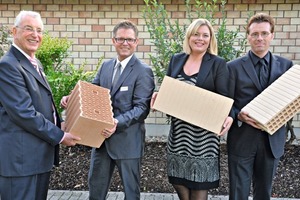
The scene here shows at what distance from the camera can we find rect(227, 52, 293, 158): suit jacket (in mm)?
3035

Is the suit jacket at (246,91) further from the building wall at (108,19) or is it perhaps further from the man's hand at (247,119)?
the building wall at (108,19)

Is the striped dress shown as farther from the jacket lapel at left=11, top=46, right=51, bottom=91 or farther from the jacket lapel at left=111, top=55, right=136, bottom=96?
the jacket lapel at left=11, top=46, right=51, bottom=91

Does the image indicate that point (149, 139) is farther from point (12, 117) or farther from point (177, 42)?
point (12, 117)

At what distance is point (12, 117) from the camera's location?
8.20 feet

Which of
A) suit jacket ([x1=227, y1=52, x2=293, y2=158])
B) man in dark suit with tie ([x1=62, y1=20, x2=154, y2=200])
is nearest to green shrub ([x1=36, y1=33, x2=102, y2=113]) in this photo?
man in dark suit with tie ([x1=62, y1=20, x2=154, y2=200])

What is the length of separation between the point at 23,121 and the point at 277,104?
1.95 metres

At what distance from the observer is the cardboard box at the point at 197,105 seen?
2.88 meters

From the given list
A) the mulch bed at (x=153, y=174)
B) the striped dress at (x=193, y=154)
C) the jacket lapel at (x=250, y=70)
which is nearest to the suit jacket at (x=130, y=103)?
the striped dress at (x=193, y=154)

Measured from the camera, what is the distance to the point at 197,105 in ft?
9.53

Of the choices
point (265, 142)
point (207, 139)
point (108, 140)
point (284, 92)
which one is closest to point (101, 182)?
point (108, 140)

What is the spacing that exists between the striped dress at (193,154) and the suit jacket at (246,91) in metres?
0.23

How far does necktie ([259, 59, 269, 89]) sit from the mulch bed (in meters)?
2.03

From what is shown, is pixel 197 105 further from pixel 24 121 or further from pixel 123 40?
pixel 24 121

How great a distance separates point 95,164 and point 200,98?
1.18 metres
